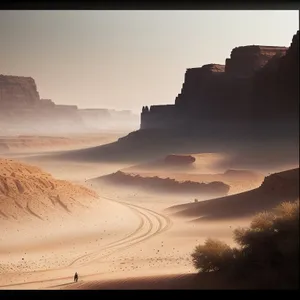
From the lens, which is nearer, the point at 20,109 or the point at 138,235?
the point at 138,235

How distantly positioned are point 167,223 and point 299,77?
4.23m

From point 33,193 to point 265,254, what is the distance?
24.3 ft

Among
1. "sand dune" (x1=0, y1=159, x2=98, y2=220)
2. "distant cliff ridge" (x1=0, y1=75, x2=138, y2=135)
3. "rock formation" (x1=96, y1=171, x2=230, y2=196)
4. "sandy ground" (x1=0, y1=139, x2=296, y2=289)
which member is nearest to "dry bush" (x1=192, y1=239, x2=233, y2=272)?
"sandy ground" (x1=0, y1=139, x2=296, y2=289)

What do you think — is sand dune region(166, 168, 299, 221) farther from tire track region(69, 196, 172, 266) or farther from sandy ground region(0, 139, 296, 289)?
tire track region(69, 196, 172, 266)

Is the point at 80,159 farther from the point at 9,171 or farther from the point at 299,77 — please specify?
the point at 299,77

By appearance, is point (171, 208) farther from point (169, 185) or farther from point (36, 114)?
point (36, 114)

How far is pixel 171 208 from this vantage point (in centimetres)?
886

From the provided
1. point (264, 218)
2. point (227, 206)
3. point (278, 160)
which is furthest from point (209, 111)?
point (264, 218)

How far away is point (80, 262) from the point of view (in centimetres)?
721

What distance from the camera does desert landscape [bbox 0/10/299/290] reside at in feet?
18.8

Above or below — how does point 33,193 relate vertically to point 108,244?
above

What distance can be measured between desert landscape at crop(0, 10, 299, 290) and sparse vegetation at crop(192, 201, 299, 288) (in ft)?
0.05

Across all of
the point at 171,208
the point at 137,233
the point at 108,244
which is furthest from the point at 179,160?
the point at 108,244

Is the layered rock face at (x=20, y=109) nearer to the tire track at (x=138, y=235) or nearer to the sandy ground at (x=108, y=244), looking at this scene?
the sandy ground at (x=108, y=244)
